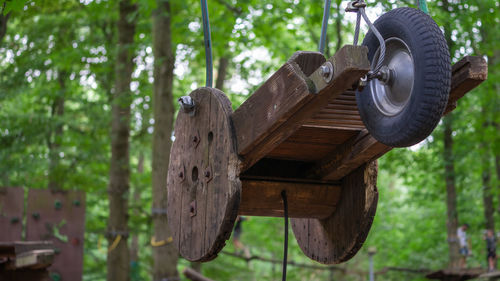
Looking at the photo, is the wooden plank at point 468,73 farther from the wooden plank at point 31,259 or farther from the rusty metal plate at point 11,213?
the rusty metal plate at point 11,213

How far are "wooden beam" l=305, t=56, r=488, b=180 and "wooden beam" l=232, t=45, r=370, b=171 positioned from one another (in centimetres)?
42

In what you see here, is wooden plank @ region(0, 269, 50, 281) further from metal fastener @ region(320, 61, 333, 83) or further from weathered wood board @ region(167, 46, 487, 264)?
metal fastener @ region(320, 61, 333, 83)

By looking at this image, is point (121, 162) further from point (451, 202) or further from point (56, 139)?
point (451, 202)

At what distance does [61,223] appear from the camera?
26.0 ft

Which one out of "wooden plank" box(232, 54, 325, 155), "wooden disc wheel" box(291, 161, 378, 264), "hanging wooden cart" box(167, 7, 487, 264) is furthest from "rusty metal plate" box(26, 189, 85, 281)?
"wooden plank" box(232, 54, 325, 155)

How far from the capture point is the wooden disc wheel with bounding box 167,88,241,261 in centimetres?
237

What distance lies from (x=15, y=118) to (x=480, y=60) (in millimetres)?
10292

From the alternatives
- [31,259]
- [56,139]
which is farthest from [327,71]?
[56,139]

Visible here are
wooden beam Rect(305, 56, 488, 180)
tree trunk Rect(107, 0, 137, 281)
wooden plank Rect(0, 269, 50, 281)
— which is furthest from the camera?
tree trunk Rect(107, 0, 137, 281)

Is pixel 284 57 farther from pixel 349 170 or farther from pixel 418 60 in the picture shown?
pixel 418 60

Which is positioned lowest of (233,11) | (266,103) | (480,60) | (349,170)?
(349,170)

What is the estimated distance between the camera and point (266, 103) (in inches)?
88.9

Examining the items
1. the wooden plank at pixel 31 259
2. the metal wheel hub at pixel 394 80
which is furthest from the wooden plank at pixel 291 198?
the wooden plank at pixel 31 259

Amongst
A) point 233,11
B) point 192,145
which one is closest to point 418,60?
point 192,145
